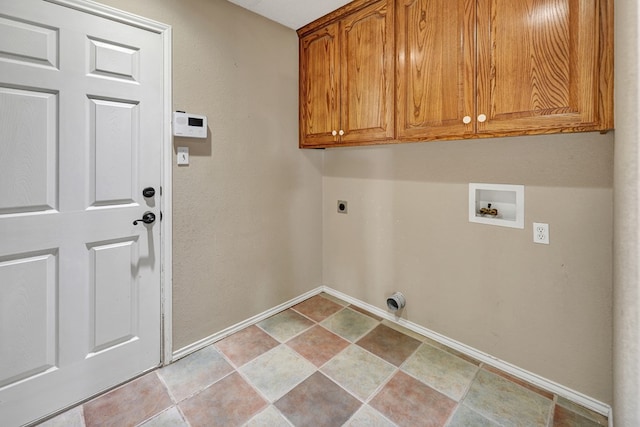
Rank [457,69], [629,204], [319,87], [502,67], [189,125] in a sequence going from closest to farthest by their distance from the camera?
[629,204]
[502,67]
[457,69]
[189,125]
[319,87]

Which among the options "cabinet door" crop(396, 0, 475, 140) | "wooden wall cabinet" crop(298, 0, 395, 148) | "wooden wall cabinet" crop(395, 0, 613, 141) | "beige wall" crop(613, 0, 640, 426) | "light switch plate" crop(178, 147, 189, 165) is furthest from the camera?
"wooden wall cabinet" crop(298, 0, 395, 148)

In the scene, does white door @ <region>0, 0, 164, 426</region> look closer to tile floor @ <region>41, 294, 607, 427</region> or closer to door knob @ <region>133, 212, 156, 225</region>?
door knob @ <region>133, 212, 156, 225</region>

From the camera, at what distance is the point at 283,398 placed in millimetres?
1597

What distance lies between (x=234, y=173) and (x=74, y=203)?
0.96 metres

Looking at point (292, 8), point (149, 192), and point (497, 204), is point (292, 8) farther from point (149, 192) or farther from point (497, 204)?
point (497, 204)

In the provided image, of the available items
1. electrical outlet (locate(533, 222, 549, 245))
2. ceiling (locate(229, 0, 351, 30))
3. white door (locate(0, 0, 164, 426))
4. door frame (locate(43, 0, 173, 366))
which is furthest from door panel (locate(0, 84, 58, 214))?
electrical outlet (locate(533, 222, 549, 245))

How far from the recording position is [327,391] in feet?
5.41

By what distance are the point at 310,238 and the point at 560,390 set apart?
2.02 m

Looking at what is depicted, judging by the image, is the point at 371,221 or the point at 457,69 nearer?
the point at 457,69

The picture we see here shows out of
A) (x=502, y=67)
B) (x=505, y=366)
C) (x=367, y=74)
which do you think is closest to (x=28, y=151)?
(x=367, y=74)

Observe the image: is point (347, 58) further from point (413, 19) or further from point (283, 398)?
point (283, 398)

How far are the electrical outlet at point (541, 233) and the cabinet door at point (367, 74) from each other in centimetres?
102

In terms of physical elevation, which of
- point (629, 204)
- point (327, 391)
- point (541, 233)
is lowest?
point (327, 391)

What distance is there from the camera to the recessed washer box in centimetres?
172
